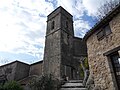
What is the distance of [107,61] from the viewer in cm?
718

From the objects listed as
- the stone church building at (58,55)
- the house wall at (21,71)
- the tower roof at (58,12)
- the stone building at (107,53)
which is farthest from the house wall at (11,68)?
the stone building at (107,53)

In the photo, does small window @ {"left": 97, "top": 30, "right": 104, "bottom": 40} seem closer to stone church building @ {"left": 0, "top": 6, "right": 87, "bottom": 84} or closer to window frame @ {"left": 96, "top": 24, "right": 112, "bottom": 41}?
window frame @ {"left": 96, "top": 24, "right": 112, "bottom": 41}

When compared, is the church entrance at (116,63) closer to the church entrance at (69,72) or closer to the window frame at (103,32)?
the window frame at (103,32)

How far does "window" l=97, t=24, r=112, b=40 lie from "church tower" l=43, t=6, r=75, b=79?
1056 centimetres

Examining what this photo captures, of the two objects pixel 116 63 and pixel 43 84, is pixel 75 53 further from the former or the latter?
pixel 116 63

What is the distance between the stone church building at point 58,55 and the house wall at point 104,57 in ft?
31.9

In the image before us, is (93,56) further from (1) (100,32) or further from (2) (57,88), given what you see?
(2) (57,88)

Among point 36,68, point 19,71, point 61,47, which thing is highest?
point 61,47

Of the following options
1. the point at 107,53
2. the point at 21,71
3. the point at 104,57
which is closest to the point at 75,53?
the point at 21,71

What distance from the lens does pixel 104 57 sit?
745 cm

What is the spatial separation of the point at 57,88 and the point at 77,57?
13.7 m

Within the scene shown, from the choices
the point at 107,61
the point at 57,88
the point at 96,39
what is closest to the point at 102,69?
the point at 107,61

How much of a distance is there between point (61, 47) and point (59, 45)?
1.46 feet

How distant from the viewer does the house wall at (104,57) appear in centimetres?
679
